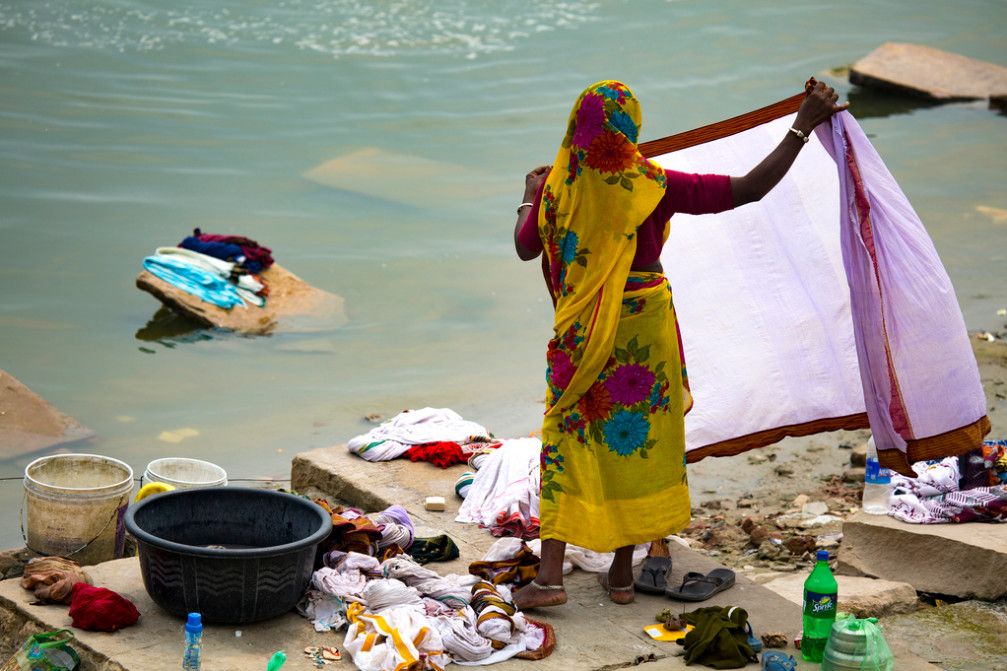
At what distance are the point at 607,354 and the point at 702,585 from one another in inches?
41.2

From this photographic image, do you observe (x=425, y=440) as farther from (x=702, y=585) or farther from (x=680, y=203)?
(x=680, y=203)

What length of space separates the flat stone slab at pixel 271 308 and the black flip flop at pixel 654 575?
263 inches

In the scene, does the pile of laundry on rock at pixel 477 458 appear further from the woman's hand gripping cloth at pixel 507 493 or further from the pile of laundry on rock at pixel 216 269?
the pile of laundry on rock at pixel 216 269

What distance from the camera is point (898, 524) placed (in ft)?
18.5

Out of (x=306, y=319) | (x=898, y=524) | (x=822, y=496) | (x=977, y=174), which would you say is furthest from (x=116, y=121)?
(x=898, y=524)

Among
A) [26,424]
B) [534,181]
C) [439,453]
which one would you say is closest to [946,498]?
[439,453]

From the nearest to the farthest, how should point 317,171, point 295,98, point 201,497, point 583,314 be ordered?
point 583,314, point 201,497, point 317,171, point 295,98

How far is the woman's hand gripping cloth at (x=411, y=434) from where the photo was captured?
619 centimetres

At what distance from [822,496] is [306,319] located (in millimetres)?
5665

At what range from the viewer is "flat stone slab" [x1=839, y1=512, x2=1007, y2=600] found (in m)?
5.29

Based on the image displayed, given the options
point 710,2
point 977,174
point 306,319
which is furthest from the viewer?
point 710,2

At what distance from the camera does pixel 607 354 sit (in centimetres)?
443

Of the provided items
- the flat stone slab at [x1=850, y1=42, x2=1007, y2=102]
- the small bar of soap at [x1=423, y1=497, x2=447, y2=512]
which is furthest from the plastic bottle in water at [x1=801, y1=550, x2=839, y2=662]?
the flat stone slab at [x1=850, y1=42, x2=1007, y2=102]

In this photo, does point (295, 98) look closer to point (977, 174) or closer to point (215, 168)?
point (215, 168)
